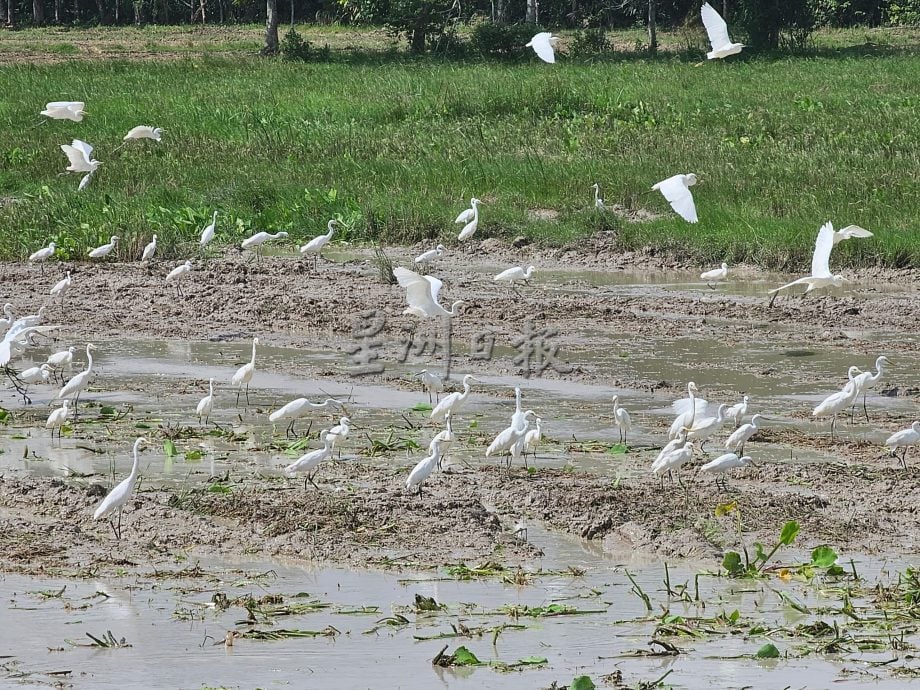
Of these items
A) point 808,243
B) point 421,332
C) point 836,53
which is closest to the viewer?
point 421,332

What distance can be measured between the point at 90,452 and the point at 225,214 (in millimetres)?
9681

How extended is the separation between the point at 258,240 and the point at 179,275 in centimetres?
136

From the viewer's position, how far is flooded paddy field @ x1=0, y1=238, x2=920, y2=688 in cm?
546

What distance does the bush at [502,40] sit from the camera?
127ft

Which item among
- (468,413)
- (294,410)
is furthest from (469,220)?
(294,410)

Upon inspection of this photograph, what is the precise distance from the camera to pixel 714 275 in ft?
47.3

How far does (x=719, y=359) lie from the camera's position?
11.8m

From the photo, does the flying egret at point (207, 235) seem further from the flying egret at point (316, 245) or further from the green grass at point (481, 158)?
the flying egret at point (316, 245)

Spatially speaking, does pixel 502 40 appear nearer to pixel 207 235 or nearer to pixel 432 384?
pixel 207 235

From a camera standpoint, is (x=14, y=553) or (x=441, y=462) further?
(x=441, y=462)

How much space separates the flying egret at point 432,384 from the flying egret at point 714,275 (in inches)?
177

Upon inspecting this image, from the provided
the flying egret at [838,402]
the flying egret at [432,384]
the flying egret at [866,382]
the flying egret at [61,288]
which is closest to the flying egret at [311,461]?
the flying egret at [432,384]

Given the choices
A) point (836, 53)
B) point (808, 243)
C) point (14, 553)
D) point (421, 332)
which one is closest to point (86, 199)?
point (421, 332)

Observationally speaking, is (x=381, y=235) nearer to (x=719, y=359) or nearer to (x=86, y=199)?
(x=86, y=199)
